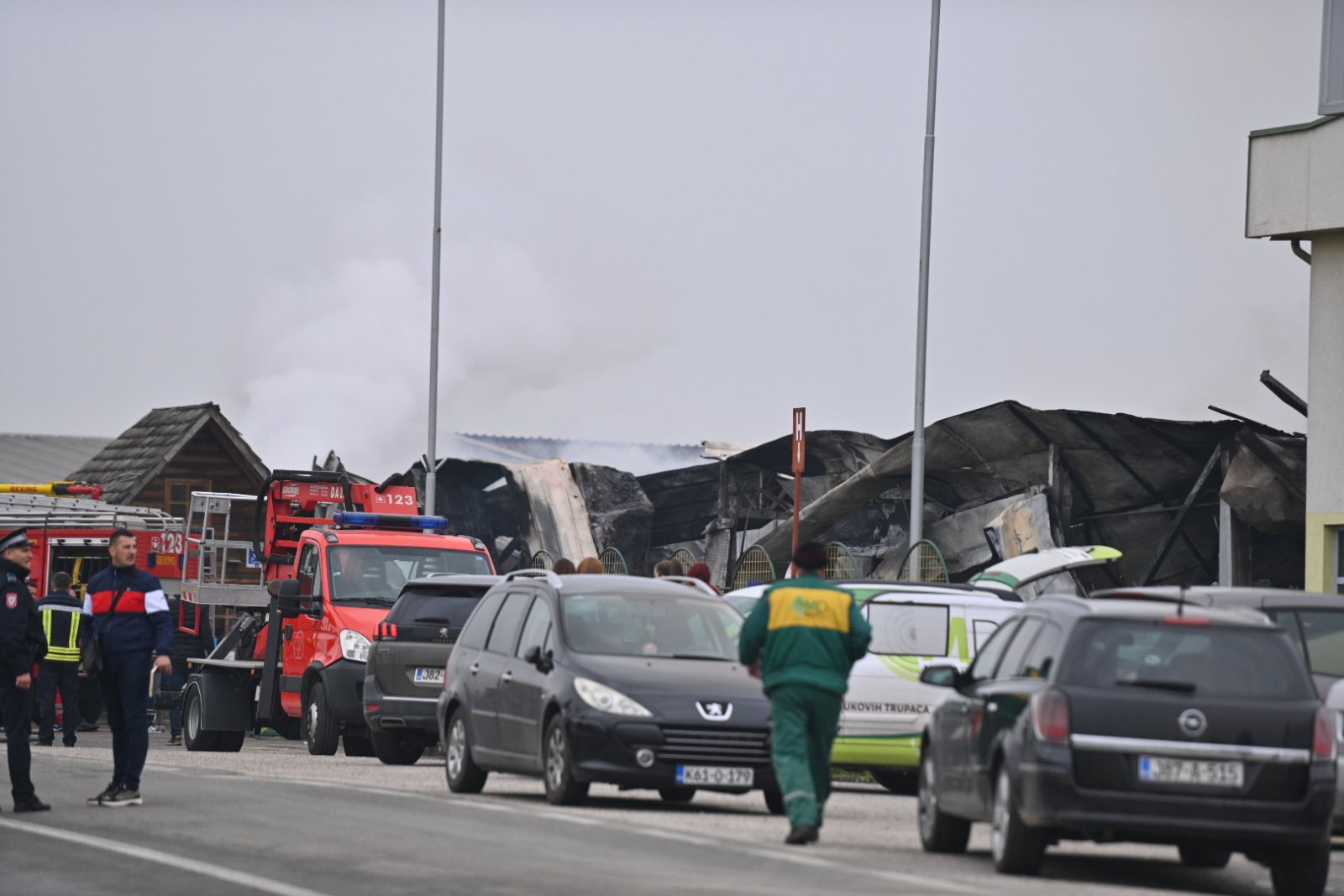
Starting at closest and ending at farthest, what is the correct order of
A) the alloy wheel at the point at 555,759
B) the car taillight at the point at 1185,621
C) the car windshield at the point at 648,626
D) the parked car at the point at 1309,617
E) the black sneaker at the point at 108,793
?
1. the car taillight at the point at 1185,621
2. the parked car at the point at 1309,617
3. the alloy wheel at the point at 555,759
4. the black sneaker at the point at 108,793
5. the car windshield at the point at 648,626

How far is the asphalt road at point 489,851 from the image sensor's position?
34.4 feet

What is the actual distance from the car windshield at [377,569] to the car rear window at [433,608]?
6.39ft

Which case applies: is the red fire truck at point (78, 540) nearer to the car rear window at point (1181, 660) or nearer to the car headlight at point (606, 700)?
the car headlight at point (606, 700)

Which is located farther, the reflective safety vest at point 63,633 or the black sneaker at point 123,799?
the reflective safety vest at point 63,633

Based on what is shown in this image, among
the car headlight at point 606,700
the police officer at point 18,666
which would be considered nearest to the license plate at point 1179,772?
the car headlight at point 606,700

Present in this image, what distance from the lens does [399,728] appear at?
21016 millimetres

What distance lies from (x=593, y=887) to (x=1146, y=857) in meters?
4.89

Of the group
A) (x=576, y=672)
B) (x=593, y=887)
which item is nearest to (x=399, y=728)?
(x=576, y=672)

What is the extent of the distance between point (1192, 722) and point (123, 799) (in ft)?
24.1

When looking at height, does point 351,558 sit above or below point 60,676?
above

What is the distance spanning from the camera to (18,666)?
15.0 metres

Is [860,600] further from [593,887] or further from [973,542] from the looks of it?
[973,542]

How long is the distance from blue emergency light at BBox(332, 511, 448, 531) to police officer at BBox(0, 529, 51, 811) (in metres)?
9.42

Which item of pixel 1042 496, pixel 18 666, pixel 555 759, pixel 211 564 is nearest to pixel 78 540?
pixel 211 564
